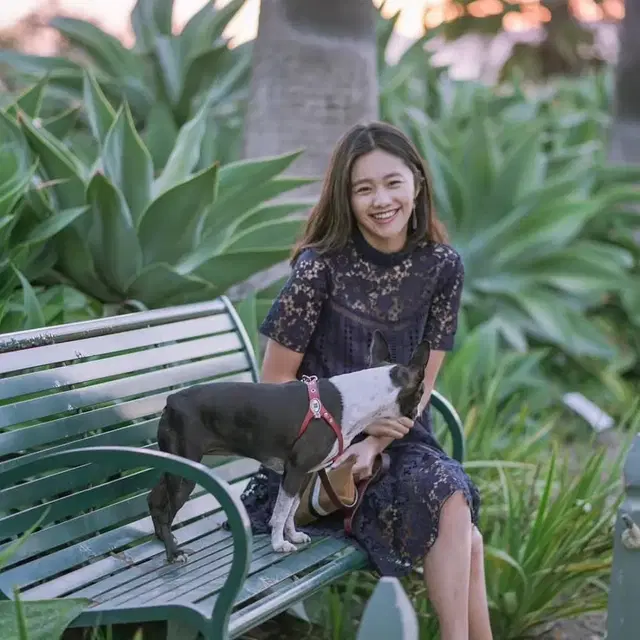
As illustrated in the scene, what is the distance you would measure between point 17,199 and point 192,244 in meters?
0.70

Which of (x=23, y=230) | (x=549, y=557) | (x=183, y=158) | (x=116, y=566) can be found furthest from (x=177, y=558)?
(x=183, y=158)

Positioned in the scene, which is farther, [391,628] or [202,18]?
[202,18]

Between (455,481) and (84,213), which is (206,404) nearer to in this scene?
(455,481)

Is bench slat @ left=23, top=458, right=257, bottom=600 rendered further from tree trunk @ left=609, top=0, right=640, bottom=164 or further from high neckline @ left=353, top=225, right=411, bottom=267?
tree trunk @ left=609, top=0, right=640, bottom=164

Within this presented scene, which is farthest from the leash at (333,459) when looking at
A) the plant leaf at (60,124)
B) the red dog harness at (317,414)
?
the plant leaf at (60,124)

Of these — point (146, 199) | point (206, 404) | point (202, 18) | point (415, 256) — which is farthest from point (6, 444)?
point (202, 18)

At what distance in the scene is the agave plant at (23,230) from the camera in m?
3.19

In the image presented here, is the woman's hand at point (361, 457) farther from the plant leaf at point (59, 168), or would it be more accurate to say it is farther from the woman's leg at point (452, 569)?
the plant leaf at point (59, 168)

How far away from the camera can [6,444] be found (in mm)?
2506

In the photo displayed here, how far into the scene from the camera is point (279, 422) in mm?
2475

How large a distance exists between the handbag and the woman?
0.02m

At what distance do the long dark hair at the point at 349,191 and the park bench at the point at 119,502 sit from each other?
1.65 ft

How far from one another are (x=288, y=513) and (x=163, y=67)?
136 inches

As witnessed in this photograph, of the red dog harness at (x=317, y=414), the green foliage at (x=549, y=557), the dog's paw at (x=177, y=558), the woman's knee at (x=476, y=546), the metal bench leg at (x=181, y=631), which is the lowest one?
the green foliage at (x=549, y=557)
